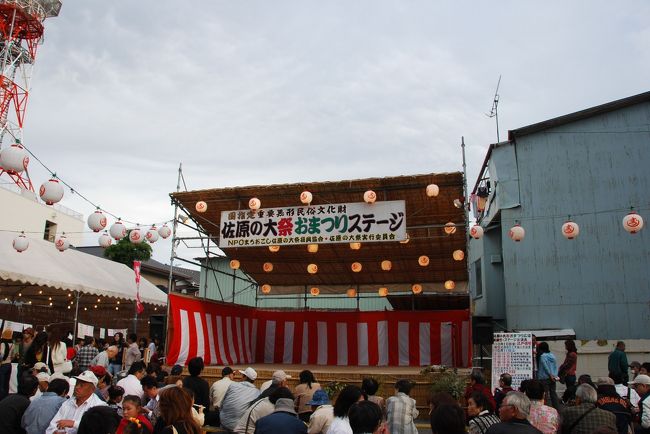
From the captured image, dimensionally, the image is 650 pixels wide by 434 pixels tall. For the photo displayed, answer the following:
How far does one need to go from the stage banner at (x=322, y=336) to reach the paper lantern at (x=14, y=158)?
545 centimetres

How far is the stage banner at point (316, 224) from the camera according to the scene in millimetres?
11539

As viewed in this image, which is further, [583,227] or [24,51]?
[24,51]

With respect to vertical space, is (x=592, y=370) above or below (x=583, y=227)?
below

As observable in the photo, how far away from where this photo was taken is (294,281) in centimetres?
1844

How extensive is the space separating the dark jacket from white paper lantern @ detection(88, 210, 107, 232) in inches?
326

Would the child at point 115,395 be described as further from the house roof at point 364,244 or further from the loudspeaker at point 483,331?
the loudspeaker at point 483,331

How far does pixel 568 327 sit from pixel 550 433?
30.5 feet

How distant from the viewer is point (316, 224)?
12.0 meters

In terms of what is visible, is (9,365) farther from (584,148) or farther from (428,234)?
(584,148)

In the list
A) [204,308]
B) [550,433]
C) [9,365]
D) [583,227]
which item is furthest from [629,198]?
[9,365]

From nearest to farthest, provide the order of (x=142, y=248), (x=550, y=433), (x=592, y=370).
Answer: (x=550, y=433) < (x=592, y=370) < (x=142, y=248)

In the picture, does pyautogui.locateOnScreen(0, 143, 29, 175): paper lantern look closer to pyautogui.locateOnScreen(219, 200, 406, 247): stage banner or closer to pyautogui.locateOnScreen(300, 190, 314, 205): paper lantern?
pyautogui.locateOnScreen(219, 200, 406, 247): stage banner

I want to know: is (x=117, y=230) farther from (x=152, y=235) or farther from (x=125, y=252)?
(x=125, y=252)

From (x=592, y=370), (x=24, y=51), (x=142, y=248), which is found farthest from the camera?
(x=24, y=51)
